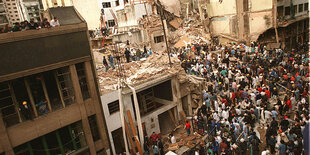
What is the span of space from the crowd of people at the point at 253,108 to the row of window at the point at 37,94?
877 cm

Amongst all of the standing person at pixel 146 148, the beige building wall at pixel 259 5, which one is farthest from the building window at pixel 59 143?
the beige building wall at pixel 259 5

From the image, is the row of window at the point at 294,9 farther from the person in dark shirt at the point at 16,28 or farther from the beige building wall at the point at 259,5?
the person in dark shirt at the point at 16,28

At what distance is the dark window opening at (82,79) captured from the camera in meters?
13.3

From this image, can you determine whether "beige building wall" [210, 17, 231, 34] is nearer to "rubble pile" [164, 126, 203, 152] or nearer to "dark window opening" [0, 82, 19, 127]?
"rubble pile" [164, 126, 203, 152]

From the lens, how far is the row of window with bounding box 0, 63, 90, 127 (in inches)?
451

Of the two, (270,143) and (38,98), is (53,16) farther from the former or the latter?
(270,143)

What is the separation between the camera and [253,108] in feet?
48.1

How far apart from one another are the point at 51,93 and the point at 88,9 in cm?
3599

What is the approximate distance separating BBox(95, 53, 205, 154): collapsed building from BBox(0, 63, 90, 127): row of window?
7.48ft

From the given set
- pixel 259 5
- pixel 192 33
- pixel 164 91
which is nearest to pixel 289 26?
pixel 259 5

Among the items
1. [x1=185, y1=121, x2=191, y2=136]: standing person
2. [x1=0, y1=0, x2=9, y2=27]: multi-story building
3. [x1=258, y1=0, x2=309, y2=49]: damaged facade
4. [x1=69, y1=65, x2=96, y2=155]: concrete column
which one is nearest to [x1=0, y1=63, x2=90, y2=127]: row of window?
[x1=69, y1=65, x2=96, y2=155]: concrete column

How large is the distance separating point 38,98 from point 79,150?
4.07 metres

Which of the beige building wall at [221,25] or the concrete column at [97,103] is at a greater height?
the beige building wall at [221,25]

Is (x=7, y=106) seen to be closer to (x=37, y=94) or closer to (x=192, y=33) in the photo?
(x=37, y=94)
